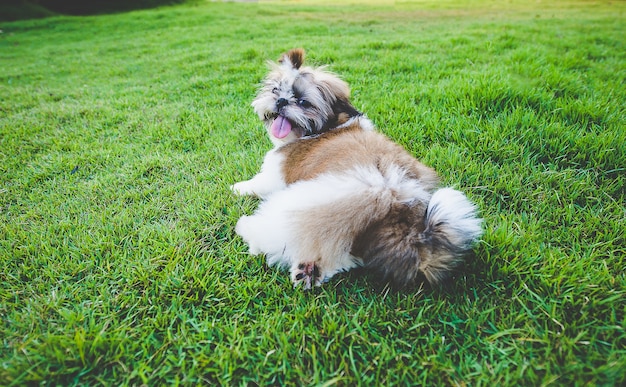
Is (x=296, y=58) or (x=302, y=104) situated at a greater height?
(x=296, y=58)

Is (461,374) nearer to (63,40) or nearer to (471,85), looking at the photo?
(471,85)

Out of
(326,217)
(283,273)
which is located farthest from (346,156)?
(283,273)

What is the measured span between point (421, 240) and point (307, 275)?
0.71 m

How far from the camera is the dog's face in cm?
284

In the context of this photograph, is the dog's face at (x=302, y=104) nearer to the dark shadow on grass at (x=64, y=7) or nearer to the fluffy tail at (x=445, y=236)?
the fluffy tail at (x=445, y=236)

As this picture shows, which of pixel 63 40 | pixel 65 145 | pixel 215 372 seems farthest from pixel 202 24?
pixel 215 372

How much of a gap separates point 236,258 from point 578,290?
203 cm

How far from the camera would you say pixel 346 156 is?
228 cm

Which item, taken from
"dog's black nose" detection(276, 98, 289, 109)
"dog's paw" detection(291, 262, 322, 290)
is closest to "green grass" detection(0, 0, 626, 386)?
"dog's paw" detection(291, 262, 322, 290)

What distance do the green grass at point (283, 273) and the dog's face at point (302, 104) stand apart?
2.10ft

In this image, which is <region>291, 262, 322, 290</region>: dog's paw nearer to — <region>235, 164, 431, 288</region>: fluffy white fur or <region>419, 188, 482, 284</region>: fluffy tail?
<region>235, 164, 431, 288</region>: fluffy white fur

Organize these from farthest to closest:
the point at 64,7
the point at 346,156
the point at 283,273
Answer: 1. the point at 64,7
2. the point at 346,156
3. the point at 283,273

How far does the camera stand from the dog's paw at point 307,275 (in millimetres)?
1996

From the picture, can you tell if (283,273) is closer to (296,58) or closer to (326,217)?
(326,217)
